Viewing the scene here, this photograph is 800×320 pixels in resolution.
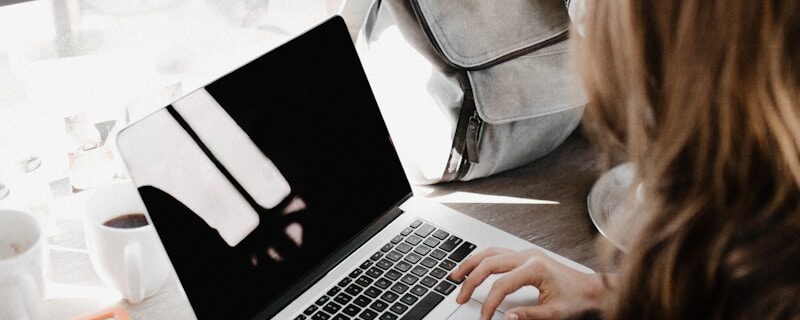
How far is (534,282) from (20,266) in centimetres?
48

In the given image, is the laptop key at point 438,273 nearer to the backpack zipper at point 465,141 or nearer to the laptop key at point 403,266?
the laptop key at point 403,266

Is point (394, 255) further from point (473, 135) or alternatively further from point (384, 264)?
point (473, 135)

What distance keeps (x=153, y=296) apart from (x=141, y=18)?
0.33 metres

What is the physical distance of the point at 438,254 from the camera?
0.86 meters

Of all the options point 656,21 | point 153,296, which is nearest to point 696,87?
point 656,21

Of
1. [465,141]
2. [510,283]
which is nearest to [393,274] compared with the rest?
[510,283]

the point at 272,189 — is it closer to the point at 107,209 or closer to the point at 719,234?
the point at 107,209

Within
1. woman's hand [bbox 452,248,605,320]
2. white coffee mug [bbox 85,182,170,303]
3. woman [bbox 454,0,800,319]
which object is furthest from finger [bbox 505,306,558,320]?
white coffee mug [bbox 85,182,170,303]

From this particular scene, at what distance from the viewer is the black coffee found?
32.2 inches

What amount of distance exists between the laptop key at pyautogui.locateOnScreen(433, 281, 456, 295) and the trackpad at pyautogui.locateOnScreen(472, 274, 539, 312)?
0.02 metres

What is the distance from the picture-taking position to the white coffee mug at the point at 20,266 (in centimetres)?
73

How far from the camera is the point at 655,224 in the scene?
0.53m

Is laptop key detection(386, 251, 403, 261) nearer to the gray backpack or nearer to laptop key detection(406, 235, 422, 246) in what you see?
laptop key detection(406, 235, 422, 246)

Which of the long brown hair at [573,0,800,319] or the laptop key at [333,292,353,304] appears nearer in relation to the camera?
the long brown hair at [573,0,800,319]
